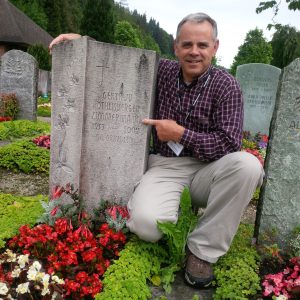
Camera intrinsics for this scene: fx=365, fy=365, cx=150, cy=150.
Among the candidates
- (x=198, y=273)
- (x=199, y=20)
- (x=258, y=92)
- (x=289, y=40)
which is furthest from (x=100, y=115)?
(x=289, y=40)

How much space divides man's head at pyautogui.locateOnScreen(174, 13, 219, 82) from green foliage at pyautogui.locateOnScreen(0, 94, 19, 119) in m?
7.74

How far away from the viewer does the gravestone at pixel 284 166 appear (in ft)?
9.63

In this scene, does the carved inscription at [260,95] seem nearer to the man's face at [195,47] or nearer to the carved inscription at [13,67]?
the carved inscription at [13,67]

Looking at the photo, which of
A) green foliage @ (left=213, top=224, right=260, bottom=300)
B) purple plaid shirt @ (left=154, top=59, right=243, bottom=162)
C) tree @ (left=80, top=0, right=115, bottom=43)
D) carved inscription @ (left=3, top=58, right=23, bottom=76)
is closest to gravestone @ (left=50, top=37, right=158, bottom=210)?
purple plaid shirt @ (left=154, top=59, right=243, bottom=162)

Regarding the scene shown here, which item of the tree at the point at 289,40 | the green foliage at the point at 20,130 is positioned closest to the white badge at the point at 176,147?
the green foliage at the point at 20,130

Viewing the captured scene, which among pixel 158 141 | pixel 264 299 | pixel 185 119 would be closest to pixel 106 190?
pixel 158 141

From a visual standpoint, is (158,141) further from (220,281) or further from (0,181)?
(0,181)

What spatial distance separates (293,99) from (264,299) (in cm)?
154

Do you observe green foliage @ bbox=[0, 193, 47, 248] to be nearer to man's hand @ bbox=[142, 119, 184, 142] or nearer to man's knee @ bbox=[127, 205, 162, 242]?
man's knee @ bbox=[127, 205, 162, 242]

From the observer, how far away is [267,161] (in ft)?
10.1

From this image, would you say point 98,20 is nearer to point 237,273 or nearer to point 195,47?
point 195,47

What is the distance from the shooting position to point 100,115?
3156 millimetres

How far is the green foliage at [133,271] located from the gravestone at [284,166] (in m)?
1.00

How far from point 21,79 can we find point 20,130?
210 centimetres
